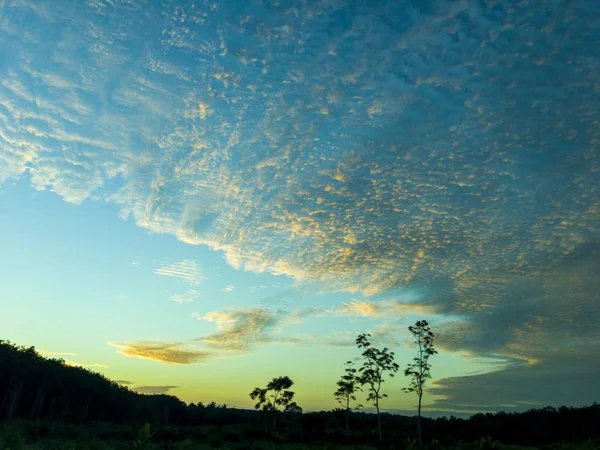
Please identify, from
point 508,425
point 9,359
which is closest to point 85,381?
point 9,359

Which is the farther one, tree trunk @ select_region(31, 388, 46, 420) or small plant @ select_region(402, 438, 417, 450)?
tree trunk @ select_region(31, 388, 46, 420)

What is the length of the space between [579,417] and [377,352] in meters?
49.1

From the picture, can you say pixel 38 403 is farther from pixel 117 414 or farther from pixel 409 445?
pixel 409 445

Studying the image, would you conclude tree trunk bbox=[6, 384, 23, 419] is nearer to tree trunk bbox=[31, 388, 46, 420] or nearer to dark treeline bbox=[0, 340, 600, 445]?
dark treeline bbox=[0, 340, 600, 445]

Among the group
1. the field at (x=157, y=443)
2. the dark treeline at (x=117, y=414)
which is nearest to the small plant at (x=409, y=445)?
the field at (x=157, y=443)

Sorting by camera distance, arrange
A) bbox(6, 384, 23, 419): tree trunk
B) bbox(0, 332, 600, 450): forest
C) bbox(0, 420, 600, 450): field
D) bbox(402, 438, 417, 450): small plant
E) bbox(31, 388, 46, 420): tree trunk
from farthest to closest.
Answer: bbox(31, 388, 46, 420): tree trunk < bbox(6, 384, 23, 419): tree trunk < bbox(0, 332, 600, 450): forest < bbox(402, 438, 417, 450): small plant < bbox(0, 420, 600, 450): field

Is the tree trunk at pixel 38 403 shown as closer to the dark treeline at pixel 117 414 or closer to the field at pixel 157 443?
the dark treeline at pixel 117 414

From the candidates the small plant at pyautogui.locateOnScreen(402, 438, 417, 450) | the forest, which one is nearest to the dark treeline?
the forest

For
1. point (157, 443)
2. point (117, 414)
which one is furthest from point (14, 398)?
point (157, 443)

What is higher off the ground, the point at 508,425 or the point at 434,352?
the point at 434,352

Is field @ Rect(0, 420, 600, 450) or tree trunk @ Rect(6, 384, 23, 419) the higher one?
tree trunk @ Rect(6, 384, 23, 419)

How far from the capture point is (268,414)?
9025 centimetres

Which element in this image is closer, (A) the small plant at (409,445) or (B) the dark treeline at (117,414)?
(A) the small plant at (409,445)

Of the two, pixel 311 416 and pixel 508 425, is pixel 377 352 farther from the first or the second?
pixel 508 425
